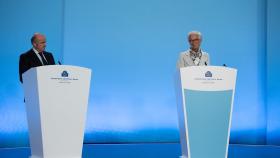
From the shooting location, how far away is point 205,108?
10.8 feet

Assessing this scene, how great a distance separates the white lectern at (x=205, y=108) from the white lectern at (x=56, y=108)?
2.68ft

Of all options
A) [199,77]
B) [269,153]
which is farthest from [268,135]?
[199,77]

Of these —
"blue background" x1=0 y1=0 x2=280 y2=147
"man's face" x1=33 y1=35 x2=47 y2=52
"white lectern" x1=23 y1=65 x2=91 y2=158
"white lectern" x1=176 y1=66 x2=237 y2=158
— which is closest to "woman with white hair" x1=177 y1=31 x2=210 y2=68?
"white lectern" x1=176 y1=66 x2=237 y2=158

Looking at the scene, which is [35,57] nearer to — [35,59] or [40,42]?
[35,59]

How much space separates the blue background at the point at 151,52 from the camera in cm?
567

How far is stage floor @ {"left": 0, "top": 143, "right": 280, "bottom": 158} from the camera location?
4.55 meters

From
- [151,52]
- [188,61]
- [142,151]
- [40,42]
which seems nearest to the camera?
[40,42]

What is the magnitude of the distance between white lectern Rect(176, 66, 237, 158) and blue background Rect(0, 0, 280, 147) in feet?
8.41

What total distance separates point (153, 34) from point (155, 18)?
9.3 inches

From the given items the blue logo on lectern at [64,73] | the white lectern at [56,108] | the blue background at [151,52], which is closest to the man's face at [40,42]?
the white lectern at [56,108]

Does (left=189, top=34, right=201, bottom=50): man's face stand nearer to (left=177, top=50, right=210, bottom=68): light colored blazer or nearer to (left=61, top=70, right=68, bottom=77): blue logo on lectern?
(left=177, top=50, right=210, bottom=68): light colored blazer

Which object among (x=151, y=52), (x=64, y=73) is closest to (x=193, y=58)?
(x=64, y=73)

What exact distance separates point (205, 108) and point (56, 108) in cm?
118

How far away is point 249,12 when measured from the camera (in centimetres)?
610
